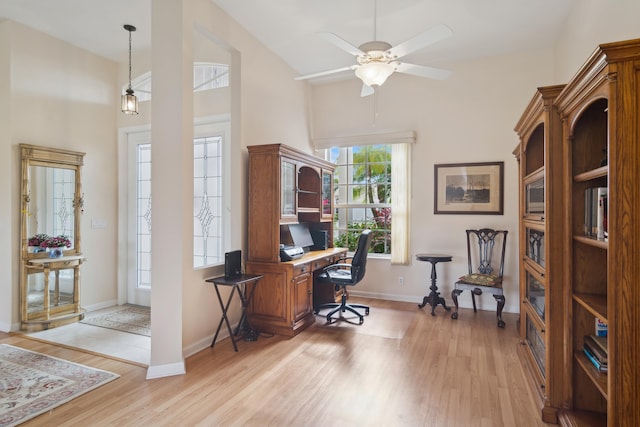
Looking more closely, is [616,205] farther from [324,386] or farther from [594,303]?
[324,386]

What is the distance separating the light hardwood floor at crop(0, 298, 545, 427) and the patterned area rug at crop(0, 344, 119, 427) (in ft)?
0.31

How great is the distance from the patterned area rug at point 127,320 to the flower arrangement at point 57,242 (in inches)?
36.5

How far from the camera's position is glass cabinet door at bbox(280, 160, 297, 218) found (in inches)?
150

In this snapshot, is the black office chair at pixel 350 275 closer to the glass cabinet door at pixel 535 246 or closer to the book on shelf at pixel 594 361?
the glass cabinet door at pixel 535 246

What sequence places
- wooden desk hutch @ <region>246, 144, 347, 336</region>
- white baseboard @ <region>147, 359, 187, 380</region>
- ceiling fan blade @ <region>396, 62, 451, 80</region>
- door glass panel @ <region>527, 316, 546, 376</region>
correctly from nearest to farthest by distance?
door glass panel @ <region>527, 316, 546, 376</region>
white baseboard @ <region>147, 359, 187, 380</region>
ceiling fan blade @ <region>396, 62, 451, 80</region>
wooden desk hutch @ <region>246, 144, 347, 336</region>

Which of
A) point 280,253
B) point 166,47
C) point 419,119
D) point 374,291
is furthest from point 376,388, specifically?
point 419,119

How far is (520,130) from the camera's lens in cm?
302

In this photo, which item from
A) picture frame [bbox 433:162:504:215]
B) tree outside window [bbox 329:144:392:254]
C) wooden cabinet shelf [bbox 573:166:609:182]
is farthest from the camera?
tree outside window [bbox 329:144:392:254]

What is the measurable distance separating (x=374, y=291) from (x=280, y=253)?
2101 mm

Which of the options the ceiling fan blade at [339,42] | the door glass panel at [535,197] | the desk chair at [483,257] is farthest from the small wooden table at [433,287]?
the ceiling fan blade at [339,42]

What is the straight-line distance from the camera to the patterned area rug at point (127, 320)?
387 cm

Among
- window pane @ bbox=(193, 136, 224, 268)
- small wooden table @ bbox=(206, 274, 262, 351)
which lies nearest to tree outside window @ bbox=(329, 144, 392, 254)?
window pane @ bbox=(193, 136, 224, 268)

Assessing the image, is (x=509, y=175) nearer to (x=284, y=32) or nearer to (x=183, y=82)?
(x=284, y=32)

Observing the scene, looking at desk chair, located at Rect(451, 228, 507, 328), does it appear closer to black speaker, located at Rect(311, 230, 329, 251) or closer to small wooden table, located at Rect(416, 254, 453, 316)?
small wooden table, located at Rect(416, 254, 453, 316)
